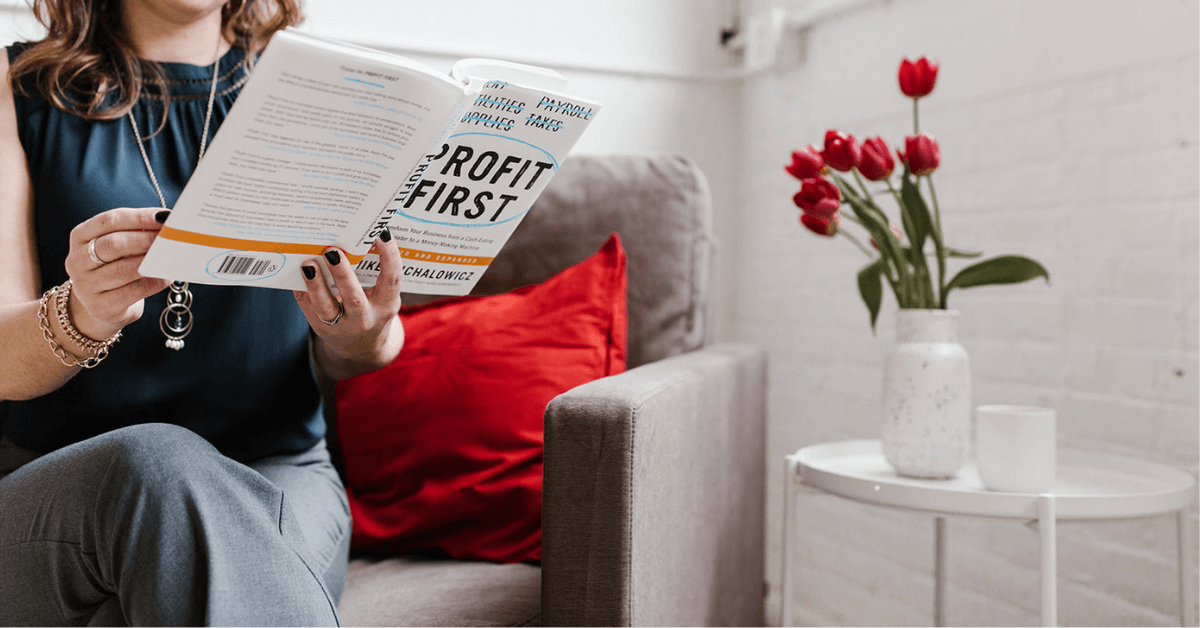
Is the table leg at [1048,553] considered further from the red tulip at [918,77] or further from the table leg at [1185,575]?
the red tulip at [918,77]

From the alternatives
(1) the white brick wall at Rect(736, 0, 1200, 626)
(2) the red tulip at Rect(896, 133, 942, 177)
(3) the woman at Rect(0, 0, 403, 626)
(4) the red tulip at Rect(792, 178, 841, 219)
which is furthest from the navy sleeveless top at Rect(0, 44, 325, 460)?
(1) the white brick wall at Rect(736, 0, 1200, 626)

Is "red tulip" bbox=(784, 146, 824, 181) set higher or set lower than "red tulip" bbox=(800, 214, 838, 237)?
higher

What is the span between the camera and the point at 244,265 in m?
0.66

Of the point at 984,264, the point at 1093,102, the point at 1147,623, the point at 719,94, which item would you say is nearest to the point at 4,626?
the point at 984,264

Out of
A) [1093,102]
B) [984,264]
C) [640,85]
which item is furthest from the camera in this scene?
[640,85]

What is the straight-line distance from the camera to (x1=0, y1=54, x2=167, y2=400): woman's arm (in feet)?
2.10

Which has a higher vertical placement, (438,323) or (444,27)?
(444,27)

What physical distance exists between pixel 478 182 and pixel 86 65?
1.61ft

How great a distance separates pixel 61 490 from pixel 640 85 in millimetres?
1568

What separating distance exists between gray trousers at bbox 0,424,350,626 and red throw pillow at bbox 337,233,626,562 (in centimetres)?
35

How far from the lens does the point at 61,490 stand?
651 millimetres

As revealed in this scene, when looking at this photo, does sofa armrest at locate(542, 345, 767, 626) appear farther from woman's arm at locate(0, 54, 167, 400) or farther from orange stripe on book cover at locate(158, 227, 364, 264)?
woman's arm at locate(0, 54, 167, 400)

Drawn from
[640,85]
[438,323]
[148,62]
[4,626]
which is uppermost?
[640,85]

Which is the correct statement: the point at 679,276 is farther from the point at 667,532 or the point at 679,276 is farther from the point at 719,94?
the point at 719,94
